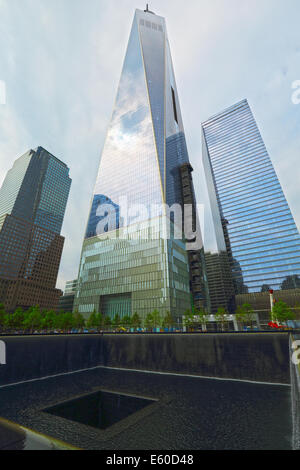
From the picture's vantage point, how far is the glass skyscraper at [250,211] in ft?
358

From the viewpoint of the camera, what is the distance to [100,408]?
51.7ft

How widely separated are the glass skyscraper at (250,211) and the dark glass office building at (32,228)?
11924 centimetres

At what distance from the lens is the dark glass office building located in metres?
139

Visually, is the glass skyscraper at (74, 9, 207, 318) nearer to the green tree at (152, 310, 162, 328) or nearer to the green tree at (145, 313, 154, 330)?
the green tree at (152, 310, 162, 328)

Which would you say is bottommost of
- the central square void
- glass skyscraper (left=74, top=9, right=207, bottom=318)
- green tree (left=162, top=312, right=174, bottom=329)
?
the central square void

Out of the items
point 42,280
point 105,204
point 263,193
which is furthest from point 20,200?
point 263,193

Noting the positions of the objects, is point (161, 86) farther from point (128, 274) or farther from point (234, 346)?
point (234, 346)

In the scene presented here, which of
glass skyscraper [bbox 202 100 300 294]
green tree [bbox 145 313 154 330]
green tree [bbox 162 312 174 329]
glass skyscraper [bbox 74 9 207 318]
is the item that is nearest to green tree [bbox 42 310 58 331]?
glass skyscraper [bbox 74 9 207 318]

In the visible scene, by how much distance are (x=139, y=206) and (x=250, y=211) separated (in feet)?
230

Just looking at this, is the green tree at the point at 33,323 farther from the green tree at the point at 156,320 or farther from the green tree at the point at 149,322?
the green tree at the point at 156,320

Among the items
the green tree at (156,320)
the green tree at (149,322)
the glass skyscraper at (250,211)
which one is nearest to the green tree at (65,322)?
the green tree at (149,322)

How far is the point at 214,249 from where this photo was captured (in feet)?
545

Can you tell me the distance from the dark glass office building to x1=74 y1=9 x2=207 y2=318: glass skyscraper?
243 feet

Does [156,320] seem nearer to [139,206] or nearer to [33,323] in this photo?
[33,323]
